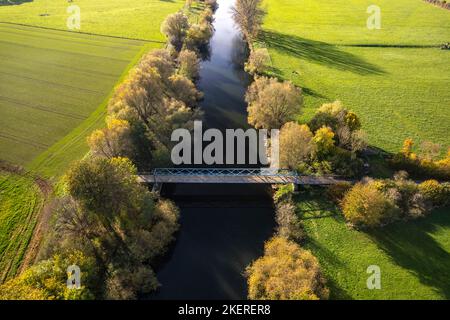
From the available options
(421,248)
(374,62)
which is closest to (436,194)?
(421,248)

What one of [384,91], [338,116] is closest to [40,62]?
[338,116]

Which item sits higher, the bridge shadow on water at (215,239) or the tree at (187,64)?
the tree at (187,64)

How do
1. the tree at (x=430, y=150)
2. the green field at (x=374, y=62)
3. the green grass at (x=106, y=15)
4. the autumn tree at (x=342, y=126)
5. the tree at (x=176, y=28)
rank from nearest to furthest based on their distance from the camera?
the autumn tree at (x=342, y=126) < the tree at (x=430, y=150) < the green field at (x=374, y=62) < the tree at (x=176, y=28) < the green grass at (x=106, y=15)

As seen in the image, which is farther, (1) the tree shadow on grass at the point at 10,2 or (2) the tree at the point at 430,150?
(1) the tree shadow on grass at the point at 10,2

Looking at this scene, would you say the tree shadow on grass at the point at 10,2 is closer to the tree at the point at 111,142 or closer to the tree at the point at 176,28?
the tree at the point at 176,28

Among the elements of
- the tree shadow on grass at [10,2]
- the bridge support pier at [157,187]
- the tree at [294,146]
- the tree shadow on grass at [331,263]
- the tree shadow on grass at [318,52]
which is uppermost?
the tree shadow on grass at [10,2]

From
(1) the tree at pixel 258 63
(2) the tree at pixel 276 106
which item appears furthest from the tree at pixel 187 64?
(2) the tree at pixel 276 106
